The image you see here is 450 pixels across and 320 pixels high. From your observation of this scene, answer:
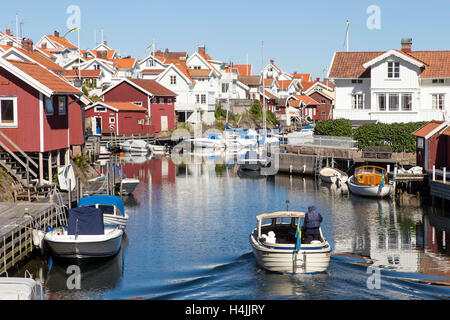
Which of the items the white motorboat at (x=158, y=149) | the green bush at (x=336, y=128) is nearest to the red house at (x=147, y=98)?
the white motorboat at (x=158, y=149)

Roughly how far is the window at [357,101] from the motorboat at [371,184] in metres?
15.7

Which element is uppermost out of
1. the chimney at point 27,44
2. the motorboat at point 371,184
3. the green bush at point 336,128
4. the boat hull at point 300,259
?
the chimney at point 27,44

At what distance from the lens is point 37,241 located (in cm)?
2505

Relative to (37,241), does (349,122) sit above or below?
above

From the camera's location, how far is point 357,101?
61.8 m

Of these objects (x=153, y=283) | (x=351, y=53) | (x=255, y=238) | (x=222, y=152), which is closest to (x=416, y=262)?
(x=255, y=238)

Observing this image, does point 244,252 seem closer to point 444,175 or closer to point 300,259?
point 300,259

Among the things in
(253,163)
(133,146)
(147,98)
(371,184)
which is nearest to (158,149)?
(133,146)

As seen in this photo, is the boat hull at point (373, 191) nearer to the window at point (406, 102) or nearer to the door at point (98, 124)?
the window at point (406, 102)

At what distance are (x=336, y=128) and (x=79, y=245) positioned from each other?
3794cm

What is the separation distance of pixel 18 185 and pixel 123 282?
36.2 feet

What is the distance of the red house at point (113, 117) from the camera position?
7762cm

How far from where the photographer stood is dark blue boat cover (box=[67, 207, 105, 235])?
2430 centimetres
